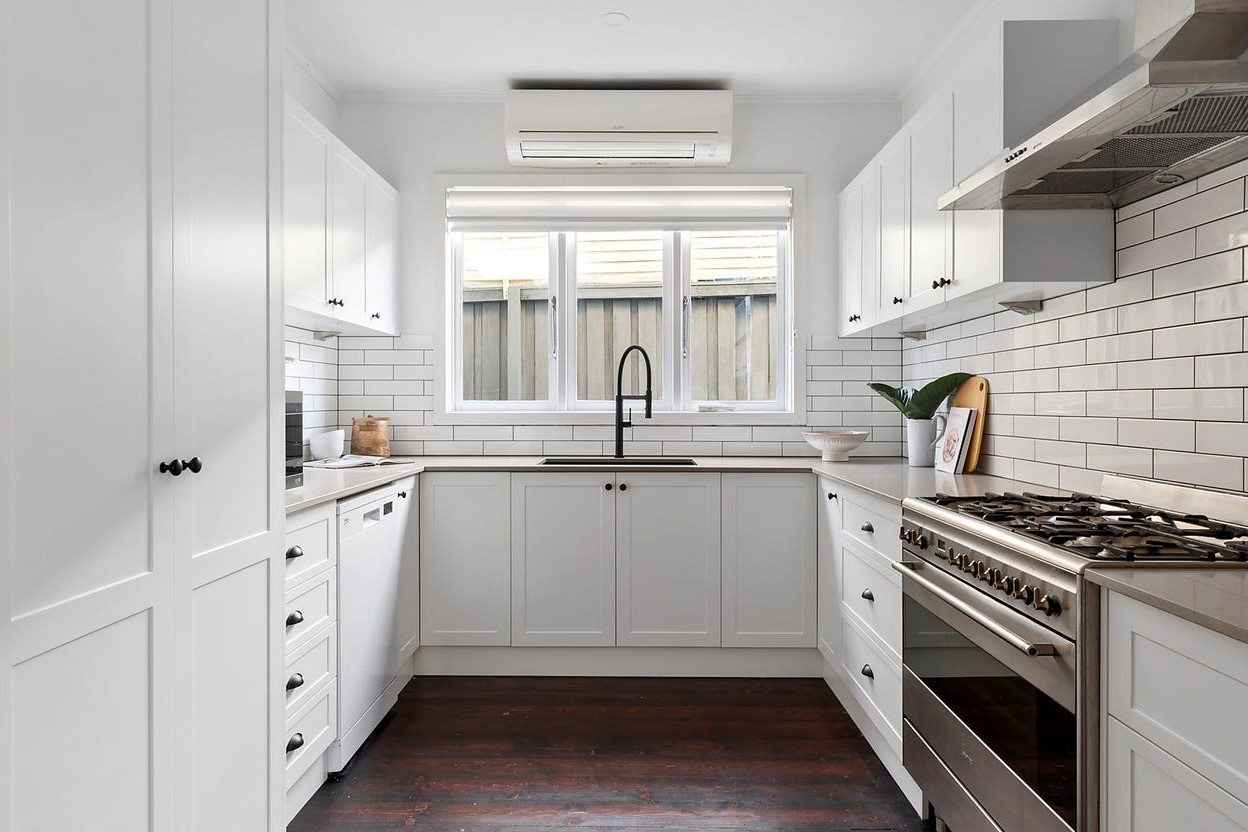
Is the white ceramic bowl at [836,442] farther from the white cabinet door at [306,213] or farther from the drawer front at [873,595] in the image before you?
the white cabinet door at [306,213]

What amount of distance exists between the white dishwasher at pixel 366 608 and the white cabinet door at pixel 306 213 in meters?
0.78

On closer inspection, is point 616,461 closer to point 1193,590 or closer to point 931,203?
point 931,203

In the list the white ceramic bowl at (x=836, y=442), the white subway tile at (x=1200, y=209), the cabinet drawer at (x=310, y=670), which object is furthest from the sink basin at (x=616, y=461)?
the white subway tile at (x=1200, y=209)

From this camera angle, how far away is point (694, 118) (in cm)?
334

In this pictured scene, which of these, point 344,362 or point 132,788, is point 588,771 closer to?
point 132,788

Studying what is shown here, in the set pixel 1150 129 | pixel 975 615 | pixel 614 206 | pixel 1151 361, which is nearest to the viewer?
pixel 1150 129

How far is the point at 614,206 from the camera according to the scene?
3660mm

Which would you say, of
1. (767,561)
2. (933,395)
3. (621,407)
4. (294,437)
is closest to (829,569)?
(767,561)

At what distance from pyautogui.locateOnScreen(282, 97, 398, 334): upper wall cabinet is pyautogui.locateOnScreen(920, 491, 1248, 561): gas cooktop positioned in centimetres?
214

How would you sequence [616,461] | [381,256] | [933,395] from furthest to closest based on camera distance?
1. [616,461]
2. [381,256]
3. [933,395]

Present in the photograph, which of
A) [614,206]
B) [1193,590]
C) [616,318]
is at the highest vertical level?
[614,206]

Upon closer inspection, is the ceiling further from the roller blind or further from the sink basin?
the sink basin

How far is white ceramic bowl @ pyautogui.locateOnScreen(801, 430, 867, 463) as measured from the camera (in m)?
3.28

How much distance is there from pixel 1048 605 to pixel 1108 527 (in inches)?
12.6
